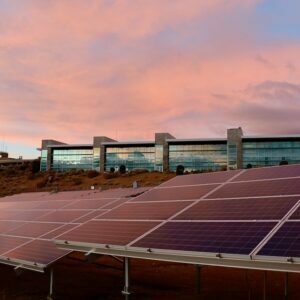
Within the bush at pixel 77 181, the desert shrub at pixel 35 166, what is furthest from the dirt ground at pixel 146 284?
the desert shrub at pixel 35 166

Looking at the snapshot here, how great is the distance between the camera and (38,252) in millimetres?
21188

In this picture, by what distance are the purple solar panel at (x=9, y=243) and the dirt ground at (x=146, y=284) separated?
243cm

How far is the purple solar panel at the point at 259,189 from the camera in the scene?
56.9ft

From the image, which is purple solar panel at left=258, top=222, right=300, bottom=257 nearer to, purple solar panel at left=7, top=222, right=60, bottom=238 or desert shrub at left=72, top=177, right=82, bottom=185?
purple solar panel at left=7, top=222, right=60, bottom=238

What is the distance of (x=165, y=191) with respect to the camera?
24484mm

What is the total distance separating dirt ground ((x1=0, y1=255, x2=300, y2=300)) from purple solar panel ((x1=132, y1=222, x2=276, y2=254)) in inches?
239

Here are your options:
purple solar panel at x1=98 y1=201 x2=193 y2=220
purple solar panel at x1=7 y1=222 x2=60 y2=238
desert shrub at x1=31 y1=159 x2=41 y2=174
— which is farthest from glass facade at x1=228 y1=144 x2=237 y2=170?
purple solar panel at x1=98 y1=201 x2=193 y2=220

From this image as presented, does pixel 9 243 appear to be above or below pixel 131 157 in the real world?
below

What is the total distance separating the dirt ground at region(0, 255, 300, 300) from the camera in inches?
930

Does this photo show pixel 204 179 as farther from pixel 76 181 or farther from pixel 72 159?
pixel 72 159

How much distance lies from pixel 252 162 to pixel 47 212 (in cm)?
11516

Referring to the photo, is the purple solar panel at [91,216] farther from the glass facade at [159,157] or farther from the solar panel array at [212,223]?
the glass facade at [159,157]

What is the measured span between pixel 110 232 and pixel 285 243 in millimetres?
8230

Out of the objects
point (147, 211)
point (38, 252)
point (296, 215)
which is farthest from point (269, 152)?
point (296, 215)
